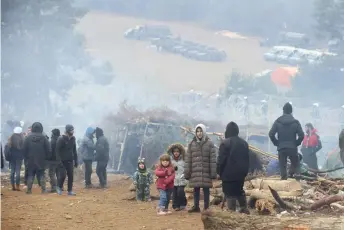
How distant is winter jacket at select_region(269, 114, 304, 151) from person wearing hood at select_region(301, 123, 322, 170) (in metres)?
4.64

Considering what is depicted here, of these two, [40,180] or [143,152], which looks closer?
[40,180]

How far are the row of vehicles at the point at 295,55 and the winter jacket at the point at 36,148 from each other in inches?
1222

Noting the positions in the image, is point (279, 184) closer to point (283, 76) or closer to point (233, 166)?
point (233, 166)

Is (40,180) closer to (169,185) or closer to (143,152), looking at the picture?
(169,185)

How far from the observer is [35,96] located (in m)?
42.9

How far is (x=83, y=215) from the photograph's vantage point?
1275cm

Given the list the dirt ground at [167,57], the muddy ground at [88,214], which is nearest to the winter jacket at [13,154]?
the muddy ground at [88,214]

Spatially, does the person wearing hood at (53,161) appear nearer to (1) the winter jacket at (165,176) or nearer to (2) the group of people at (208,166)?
(2) the group of people at (208,166)

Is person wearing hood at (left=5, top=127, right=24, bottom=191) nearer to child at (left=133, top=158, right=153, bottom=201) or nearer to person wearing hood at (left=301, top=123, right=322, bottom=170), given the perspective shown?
child at (left=133, top=158, right=153, bottom=201)

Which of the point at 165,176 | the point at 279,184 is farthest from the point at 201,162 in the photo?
the point at 279,184

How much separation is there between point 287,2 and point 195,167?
52264 millimetres

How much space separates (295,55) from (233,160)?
136 ft

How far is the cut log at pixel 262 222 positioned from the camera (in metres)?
9.52

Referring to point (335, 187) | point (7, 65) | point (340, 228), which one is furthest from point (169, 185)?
point (7, 65)
